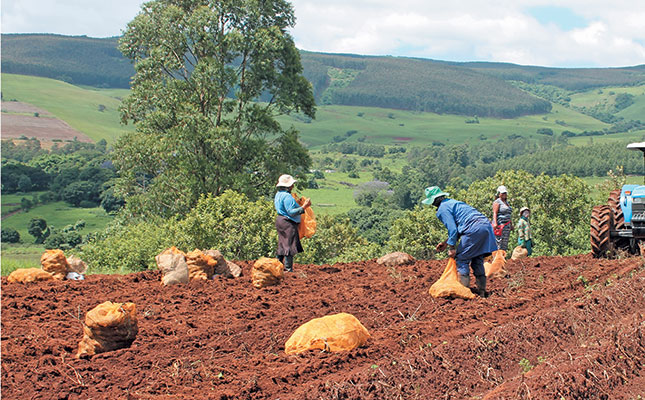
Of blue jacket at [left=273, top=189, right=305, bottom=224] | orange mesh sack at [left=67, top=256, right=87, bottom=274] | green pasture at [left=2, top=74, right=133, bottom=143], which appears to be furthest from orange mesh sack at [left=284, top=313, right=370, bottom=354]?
green pasture at [left=2, top=74, right=133, bottom=143]

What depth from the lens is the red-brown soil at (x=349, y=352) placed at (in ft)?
20.4

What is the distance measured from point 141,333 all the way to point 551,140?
166 m

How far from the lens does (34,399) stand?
623cm

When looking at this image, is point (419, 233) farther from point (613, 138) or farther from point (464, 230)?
point (613, 138)

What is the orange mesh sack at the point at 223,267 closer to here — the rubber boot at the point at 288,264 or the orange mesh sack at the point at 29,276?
the rubber boot at the point at 288,264

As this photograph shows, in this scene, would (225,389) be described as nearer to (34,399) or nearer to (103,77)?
Answer: (34,399)

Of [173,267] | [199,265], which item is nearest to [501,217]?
[199,265]

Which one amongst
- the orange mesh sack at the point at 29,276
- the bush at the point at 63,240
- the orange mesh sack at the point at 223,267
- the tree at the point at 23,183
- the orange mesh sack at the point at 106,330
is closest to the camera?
the orange mesh sack at the point at 106,330

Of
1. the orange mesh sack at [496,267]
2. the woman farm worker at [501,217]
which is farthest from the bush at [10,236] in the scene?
the orange mesh sack at [496,267]

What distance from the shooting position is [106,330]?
24.6 feet

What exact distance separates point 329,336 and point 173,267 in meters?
4.52

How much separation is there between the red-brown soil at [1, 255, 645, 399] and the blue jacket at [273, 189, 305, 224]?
1.15 meters

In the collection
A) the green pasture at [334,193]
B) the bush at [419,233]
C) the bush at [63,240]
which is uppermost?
the bush at [419,233]

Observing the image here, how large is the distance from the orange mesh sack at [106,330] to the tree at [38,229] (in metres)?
58.3
